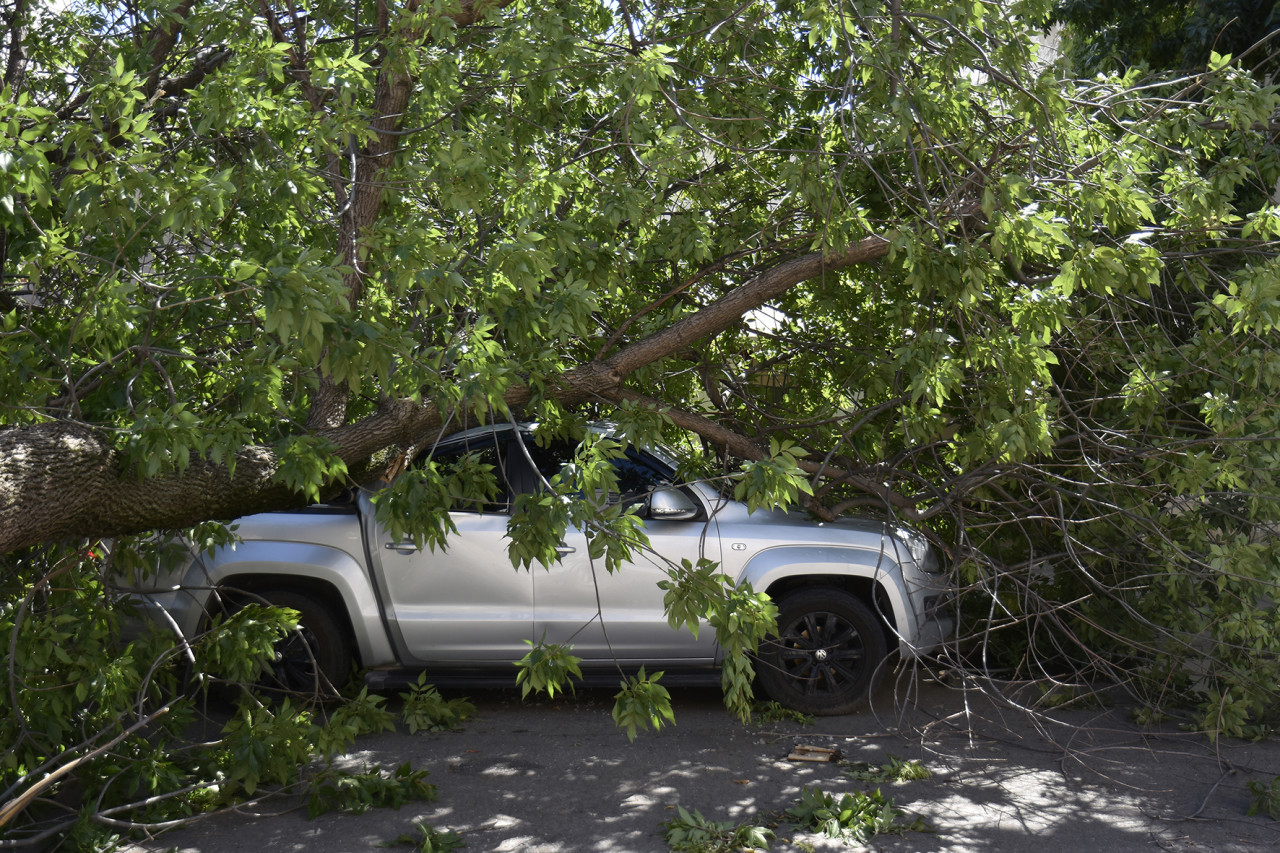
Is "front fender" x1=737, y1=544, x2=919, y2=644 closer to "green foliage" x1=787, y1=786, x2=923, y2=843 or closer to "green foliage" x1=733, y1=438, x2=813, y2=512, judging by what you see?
"green foliage" x1=787, y1=786, x2=923, y2=843

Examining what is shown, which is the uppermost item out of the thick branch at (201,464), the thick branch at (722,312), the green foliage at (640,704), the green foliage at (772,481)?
the thick branch at (722,312)

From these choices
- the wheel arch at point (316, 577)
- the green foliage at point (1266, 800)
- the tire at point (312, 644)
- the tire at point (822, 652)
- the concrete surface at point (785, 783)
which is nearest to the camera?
the concrete surface at point (785, 783)

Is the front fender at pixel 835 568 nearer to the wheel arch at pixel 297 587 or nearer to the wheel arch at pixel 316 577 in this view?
the wheel arch at pixel 316 577

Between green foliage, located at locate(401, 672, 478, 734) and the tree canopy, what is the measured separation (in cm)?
138

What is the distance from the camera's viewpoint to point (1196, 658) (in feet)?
21.2

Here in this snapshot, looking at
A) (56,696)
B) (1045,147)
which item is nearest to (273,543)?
(56,696)

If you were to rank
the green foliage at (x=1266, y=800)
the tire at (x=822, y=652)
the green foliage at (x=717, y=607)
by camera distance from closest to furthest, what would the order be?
the green foliage at (x=717, y=607) < the green foliage at (x=1266, y=800) < the tire at (x=822, y=652)

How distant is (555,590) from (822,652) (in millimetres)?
1705

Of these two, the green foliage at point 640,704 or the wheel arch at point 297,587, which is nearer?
the green foliage at point 640,704

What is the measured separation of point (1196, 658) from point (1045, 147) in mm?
3123

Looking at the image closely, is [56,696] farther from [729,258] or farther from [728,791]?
[729,258]

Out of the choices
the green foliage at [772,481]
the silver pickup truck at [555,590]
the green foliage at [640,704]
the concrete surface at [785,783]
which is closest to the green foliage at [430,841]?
the concrete surface at [785,783]

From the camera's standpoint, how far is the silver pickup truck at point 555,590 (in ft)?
22.0

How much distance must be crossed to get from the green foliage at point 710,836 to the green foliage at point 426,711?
2.03m
